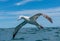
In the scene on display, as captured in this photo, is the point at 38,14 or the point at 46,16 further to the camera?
the point at 38,14

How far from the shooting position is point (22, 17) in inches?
1065

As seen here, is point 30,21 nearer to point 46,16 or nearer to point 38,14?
point 38,14

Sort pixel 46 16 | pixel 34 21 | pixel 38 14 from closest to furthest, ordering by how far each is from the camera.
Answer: pixel 46 16, pixel 38 14, pixel 34 21

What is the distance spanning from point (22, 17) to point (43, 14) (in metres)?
4.08

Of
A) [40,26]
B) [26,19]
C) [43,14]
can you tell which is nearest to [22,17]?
[26,19]

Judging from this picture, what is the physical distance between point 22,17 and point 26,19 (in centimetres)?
70

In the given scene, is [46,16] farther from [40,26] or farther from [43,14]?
[40,26]

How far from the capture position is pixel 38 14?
82.9ft

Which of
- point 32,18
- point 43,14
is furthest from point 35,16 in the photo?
point 43,14

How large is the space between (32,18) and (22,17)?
109 cm

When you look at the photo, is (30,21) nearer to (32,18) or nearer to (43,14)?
(32,18)

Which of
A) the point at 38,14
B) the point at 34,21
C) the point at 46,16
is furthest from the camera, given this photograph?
the point at 34,21

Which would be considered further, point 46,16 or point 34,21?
point 34,21

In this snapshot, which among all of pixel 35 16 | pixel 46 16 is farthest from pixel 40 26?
pixel 46 16
